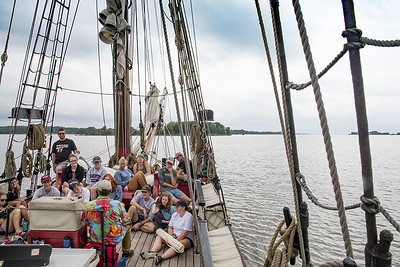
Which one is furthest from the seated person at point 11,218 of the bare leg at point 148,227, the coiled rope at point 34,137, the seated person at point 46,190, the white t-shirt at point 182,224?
the white t-shirt at point 182,224

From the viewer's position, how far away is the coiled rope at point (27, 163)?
570 centimetres

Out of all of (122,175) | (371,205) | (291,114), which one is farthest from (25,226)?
(371,205)

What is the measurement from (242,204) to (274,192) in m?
2.82

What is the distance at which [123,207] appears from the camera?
314 centimetres

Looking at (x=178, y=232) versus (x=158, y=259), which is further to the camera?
(x=178, y=232)

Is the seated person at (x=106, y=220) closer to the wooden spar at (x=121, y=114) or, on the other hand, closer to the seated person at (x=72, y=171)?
the seated person at (x=72, y=171)

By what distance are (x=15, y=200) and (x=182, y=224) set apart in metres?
3.10

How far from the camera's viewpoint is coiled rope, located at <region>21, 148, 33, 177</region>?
5695 mm

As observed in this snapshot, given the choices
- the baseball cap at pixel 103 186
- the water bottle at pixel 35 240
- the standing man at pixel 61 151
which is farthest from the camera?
the standing man at pixel 61 151

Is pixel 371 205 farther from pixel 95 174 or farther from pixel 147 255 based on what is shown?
pixel 95 174

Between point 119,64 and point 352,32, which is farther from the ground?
point 119,64

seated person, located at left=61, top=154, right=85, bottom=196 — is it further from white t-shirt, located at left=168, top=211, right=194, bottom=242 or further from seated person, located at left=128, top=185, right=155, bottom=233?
white t-shirt, located at left=168, top=211, right=194, bottom=242

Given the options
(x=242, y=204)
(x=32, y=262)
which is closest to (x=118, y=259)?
(x=32, y=262)

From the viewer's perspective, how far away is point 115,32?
6.99 m
